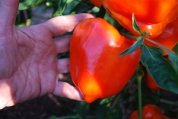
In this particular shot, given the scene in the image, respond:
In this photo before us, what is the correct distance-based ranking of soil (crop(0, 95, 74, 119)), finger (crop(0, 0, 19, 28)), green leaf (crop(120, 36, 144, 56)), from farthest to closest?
1. soil (crop(0, 95, 74, 119))
2. finger (crop(0, 0, 19, 28))
3. green leaf (crop(120, 36, 144, 56))

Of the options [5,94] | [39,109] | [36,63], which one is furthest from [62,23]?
[39,109]

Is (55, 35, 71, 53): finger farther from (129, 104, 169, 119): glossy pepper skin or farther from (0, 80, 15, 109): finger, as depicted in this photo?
(129, 104, 169, 119): glossy pepper skin

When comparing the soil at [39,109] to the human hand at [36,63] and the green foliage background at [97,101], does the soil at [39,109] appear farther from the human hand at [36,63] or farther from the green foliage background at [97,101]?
the human hand at [36,63]

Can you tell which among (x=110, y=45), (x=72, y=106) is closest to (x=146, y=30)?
(x=110, y=45)

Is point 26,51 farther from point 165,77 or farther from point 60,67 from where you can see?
point 165,77

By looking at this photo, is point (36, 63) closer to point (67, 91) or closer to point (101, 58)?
point (67, 91)

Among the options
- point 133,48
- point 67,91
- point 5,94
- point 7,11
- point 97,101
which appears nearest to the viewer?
point 133,48

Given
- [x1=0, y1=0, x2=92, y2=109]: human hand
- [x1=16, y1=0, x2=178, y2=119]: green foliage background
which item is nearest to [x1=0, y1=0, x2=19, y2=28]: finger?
[x1=0, y1=0, x2=92, y2=109]: human hand
